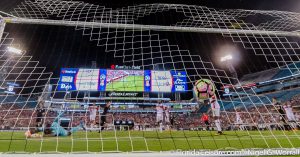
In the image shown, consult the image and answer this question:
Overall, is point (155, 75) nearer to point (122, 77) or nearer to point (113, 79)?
point (113, 79)

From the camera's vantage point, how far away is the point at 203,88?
8648mm

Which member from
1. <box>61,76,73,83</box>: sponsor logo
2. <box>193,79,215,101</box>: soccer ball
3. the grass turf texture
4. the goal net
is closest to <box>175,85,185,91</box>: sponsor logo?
the goal net

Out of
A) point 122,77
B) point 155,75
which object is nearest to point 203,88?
point 155,75

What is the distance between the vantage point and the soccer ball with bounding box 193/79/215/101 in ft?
27.1

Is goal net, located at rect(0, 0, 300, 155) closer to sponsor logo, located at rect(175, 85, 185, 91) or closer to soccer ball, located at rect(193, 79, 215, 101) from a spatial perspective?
sponsor logo, located at rect(175, 85, 185, 91)

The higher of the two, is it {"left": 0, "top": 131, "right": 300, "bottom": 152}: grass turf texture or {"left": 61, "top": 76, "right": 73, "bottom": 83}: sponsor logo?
{"left": 61, "top": 76, "right": 73, "bottom": 83}: sponsor logo

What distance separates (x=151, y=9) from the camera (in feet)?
16.9

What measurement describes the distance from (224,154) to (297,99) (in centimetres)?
2277

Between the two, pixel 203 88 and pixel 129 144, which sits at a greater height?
pixel 203 88

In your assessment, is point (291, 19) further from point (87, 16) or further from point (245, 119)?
point (245, 119)

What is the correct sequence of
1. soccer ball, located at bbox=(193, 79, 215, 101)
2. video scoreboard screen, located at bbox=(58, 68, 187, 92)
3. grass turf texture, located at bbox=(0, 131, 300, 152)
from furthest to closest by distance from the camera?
video scoreboard screen, located at bbox=(58, 68, 187, 92)
soccer ball, located at bbox=(193, 79, 215, 101)
grass turf texture, located at bbox=(0, 131, 300, 152)

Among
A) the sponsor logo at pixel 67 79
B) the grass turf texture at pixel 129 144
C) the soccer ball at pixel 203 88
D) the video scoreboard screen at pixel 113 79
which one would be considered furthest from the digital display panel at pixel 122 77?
the grass turf texture at pixel 129 144

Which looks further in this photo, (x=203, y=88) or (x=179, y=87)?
(x=179, y=87)

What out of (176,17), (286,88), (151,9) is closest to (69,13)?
(151,9)
